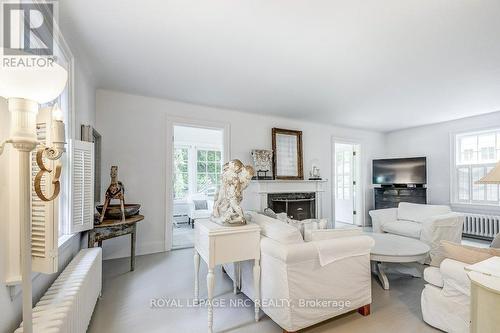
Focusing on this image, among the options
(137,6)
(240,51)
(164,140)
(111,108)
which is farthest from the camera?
(164,140)

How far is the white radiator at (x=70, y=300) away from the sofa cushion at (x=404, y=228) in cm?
409

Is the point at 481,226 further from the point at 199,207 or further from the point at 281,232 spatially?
the point at 199,207

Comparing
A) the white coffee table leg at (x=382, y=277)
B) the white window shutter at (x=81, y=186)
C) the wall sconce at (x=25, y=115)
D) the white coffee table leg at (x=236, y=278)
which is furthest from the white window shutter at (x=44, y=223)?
the white coffee table leg at (x=382, y=277)

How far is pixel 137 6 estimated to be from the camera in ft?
5.66

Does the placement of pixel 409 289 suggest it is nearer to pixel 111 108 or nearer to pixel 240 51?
pixel 240 51

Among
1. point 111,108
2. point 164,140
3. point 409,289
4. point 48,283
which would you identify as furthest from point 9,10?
point 409,289

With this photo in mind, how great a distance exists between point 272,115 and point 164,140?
2184 mm

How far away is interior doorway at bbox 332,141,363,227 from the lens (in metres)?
6.15

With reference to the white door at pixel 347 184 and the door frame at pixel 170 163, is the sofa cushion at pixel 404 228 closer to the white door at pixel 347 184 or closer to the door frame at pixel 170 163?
the white door at pixel 347 184

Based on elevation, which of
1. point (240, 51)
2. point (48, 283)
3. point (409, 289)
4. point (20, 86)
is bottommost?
point (409, 289)

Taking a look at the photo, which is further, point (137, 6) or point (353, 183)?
Result: point (353, 183)

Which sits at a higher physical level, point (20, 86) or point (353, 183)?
point (20, 86)

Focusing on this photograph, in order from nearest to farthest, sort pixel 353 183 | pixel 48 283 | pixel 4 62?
Answer: pixel 4 62 → pixel 48 283 → pixel 353 183

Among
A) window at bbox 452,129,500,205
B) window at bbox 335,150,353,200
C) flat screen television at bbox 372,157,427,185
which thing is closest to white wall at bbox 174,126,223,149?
window at bbox 335,150,353,200
